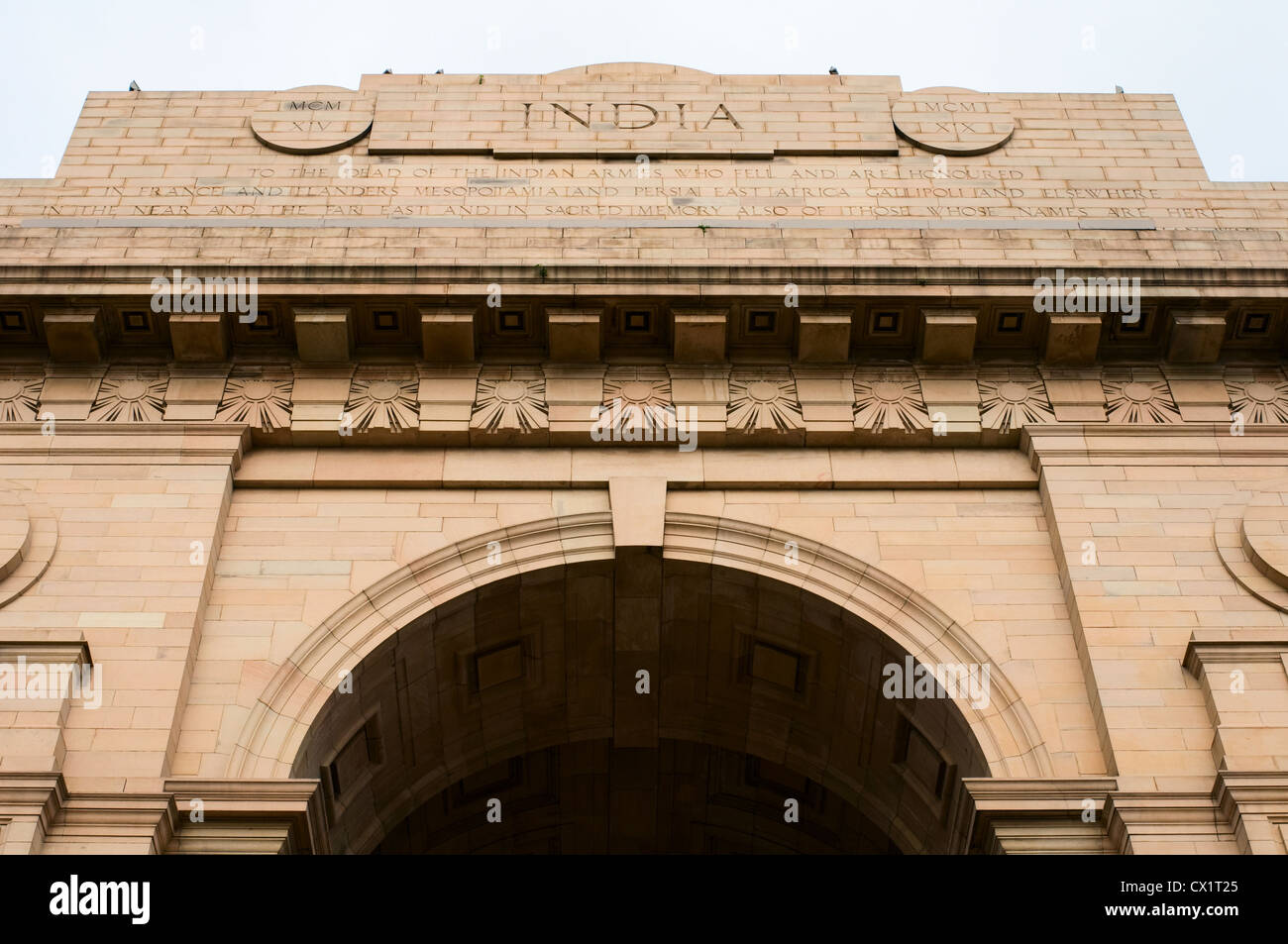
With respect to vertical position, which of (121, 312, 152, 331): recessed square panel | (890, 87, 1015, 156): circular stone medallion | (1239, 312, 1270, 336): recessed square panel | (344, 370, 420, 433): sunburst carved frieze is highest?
(890, 87, 1015, 156): circular stone medallion

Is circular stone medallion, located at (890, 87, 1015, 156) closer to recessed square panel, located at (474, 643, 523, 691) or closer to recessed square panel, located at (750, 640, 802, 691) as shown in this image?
recessed square panel, located at (750, 640, 802, 691)

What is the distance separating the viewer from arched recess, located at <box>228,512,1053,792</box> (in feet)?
55.5

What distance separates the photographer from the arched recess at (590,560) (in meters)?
16.9

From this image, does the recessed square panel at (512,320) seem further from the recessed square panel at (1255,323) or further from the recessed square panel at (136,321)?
the recessed square panel at (1255,323)

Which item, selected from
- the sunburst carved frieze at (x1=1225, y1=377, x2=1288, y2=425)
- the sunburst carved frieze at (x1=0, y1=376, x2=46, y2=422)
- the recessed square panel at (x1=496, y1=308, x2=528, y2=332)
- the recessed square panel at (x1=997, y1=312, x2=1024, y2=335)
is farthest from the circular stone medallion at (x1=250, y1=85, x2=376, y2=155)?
the sunburst carved frieze at (x1=1225, y1=377, x2=1288, y2=425)

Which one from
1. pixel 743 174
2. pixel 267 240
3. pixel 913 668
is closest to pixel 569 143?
pixel 743 174

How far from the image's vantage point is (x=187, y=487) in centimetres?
1909

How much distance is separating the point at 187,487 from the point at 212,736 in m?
3.57

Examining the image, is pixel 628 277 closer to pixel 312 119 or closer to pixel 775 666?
pixel 775 666

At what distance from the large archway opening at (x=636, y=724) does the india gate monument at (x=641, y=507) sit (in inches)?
2.5

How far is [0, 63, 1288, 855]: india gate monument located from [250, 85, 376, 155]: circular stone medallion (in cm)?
50

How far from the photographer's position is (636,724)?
20.8m

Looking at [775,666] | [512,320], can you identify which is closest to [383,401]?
[512,320]
